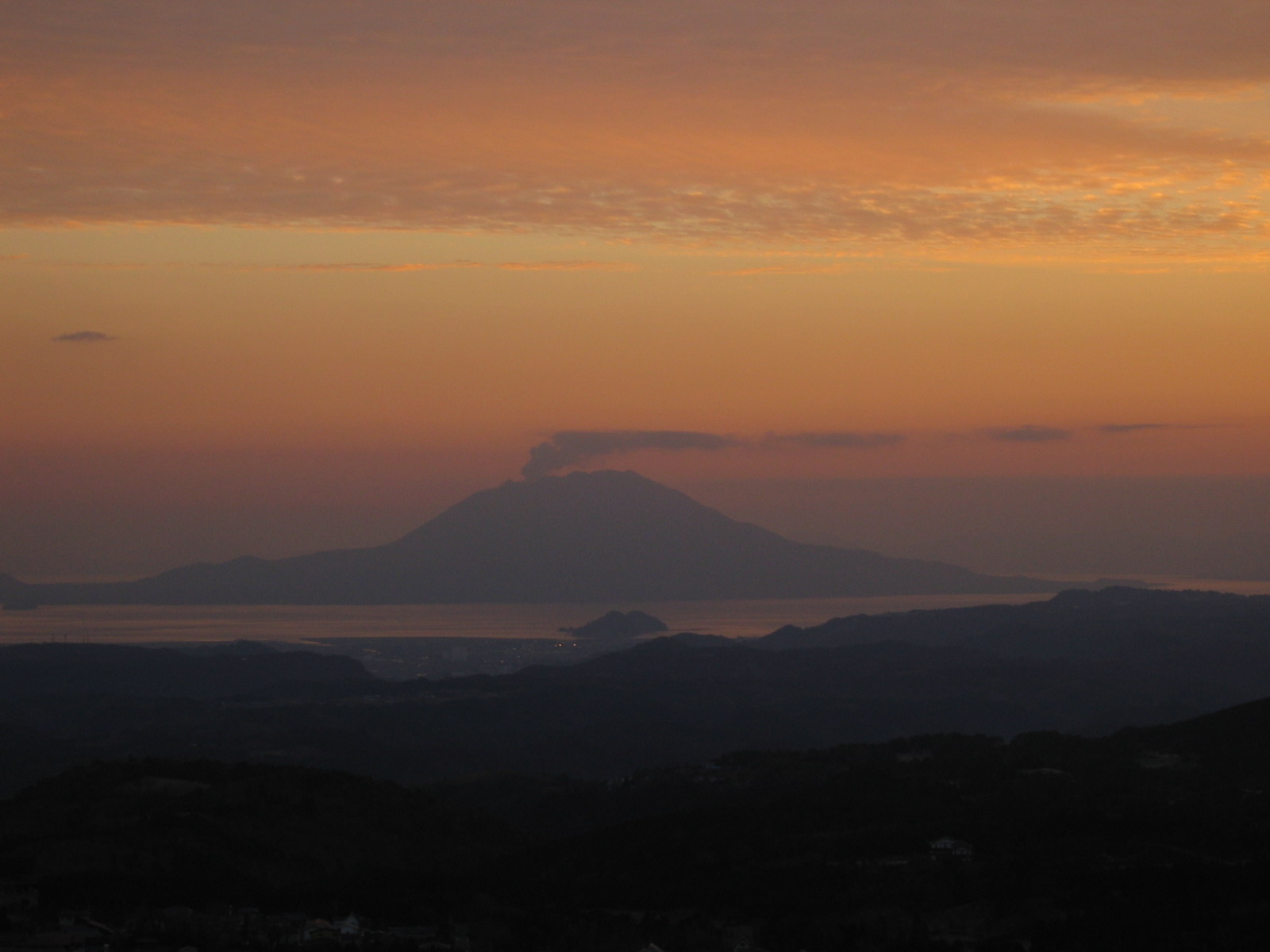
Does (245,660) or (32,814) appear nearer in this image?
(32,814)

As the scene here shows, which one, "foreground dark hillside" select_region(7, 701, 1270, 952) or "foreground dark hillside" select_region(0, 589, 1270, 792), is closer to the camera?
"foreground dark hillside" select_region(7, 701, 1270, 952)

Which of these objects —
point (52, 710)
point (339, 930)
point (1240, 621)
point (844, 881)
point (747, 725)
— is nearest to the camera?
point (339, 930)

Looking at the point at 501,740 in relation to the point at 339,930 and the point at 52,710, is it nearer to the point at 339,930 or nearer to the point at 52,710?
the point at 52,710

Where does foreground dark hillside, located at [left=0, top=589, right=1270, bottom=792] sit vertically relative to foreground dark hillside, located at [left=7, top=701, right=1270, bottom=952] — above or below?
below

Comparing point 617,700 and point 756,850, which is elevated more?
point 756,850

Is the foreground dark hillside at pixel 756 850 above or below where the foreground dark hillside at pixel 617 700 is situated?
above

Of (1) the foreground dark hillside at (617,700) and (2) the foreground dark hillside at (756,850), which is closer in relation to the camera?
(2) the foreground dark hillside at (756,850)

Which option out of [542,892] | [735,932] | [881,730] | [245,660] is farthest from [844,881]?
[245,660]

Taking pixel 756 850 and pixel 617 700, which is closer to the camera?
pixel 756 850
